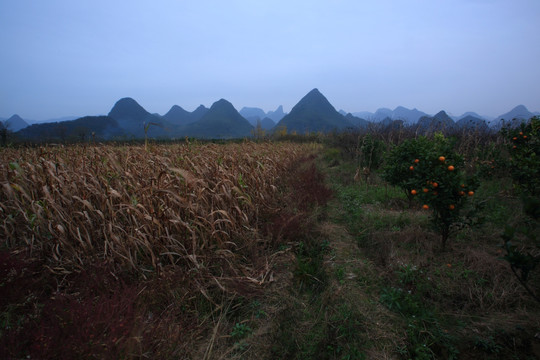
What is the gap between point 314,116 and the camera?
92.9 m

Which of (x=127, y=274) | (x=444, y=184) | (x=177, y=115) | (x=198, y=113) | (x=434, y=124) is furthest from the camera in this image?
(x=198, y=113)

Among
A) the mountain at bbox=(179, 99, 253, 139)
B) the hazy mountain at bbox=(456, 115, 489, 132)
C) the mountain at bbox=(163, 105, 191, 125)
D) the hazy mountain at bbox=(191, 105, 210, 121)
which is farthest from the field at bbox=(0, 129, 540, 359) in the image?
the hazy mountain at bbox=(191, 105, 210, 121)

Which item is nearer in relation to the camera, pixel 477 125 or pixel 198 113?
pixel 477 125

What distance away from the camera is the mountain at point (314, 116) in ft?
280

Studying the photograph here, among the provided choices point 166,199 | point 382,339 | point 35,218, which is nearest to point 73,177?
point 35,218

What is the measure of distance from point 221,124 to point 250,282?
98.6 m

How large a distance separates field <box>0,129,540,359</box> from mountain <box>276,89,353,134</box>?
78974mm

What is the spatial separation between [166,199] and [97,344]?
63.5 inches

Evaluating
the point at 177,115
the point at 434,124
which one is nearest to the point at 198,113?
the point at 177,115

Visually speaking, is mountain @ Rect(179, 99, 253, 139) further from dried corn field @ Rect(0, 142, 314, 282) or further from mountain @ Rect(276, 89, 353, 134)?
dried corn field @ Rect(0, 142, 314, 282)

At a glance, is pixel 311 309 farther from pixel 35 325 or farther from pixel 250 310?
pixel 35 325

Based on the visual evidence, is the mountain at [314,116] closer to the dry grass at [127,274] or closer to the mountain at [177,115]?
the mountain at [177,115]

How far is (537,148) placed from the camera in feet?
13.4

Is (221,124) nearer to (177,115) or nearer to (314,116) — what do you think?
(314,116)
